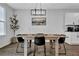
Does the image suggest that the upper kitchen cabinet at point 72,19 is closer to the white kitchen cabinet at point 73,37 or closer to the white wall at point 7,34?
the white kitchen cabinet at point 73,37

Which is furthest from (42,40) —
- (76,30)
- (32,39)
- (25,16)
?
(76,30)

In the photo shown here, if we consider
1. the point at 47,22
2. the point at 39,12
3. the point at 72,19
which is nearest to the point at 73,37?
the point at 72,19

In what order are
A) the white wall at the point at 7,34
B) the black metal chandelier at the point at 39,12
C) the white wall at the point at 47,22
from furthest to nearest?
the black metal chandelier at the point at 39,12 < the white wall at the point at 47,22 < the white wall at the point at 7,34

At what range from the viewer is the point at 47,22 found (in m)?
5.97

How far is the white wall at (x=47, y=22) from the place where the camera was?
532 centimetres

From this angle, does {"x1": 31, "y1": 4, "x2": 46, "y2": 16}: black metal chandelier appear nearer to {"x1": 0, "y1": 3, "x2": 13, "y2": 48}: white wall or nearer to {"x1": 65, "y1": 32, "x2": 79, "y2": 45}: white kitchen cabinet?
{"x1": 0, "y1": 3, "x2": 13, "y2": 48}: white wall

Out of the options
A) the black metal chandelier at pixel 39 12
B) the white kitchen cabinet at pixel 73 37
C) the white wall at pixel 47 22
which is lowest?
the white kitchen cabinet at pixel 73 37

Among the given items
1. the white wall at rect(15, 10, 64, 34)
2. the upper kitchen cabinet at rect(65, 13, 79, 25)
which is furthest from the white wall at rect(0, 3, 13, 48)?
the upper kitchen cabinet at rect(65, 13, 79, 25)

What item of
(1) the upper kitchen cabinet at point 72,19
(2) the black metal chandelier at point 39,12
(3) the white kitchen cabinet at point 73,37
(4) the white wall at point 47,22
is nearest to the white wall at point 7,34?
(4) the white wall at point 47,22

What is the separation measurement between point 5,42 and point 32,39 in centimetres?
137

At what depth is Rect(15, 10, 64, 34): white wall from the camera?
17.4 ft

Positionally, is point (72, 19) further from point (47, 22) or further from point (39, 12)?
point (39, 12)

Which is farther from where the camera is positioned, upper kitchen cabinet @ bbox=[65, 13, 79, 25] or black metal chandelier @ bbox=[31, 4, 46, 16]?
upper kitchen cabinet @ bbox=[65, 13, 79, 25]

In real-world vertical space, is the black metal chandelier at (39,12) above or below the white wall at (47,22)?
above
